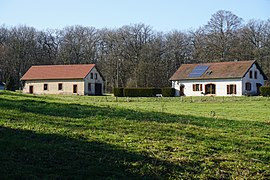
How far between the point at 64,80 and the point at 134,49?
63.7 ft

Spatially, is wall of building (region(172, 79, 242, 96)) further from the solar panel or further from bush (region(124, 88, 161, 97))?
bush (region(124, 88, 161, 97))

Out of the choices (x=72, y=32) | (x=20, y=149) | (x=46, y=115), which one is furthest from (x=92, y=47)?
(x=20, y=149)

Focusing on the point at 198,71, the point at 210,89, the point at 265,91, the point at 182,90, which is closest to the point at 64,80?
the point at 182,90

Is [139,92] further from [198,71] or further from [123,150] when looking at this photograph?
[123,150]

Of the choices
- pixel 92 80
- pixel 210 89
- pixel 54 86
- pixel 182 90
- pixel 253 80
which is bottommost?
pixel 182 90

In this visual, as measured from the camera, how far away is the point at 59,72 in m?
64.1

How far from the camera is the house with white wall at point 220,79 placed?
56.8m

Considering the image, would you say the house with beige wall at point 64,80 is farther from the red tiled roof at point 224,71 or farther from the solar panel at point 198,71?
the solar panel at point 198,71

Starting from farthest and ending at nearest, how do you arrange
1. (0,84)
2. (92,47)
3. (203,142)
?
1. (92,47)
2. (0,84)
3. (203,142)

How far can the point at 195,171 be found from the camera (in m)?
7.46

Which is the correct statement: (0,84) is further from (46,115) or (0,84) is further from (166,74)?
(46,115)

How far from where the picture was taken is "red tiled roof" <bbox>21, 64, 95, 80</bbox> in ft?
206

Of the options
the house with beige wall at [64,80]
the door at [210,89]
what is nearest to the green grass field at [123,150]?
the door at [210,89]

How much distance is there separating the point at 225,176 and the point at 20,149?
3.99m
